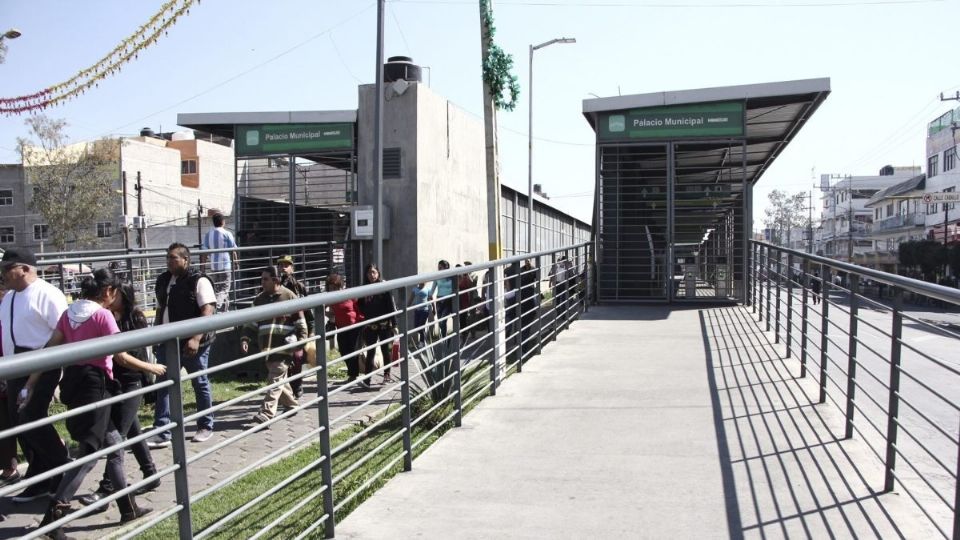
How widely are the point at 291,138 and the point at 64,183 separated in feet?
112

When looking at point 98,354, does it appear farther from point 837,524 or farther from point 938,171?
point 938,171

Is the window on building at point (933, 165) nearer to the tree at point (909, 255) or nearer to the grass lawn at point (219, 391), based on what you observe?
the tree at point (909, 255)

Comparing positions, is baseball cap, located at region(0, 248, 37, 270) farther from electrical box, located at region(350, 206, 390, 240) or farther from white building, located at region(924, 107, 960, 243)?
white building, located at region(924, 107, 960, 243)

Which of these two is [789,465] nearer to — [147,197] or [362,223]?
[362,223]

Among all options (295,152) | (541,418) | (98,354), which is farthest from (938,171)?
(98,354)

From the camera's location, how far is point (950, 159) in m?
61.4

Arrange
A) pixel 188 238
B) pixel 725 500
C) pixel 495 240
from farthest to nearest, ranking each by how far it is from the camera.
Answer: pixel 188 238 < pixel 495 240 < pixel 725 500

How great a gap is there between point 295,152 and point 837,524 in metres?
15.1

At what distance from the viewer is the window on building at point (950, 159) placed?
198 ft

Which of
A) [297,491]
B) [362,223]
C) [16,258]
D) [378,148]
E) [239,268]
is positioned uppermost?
[378,148]

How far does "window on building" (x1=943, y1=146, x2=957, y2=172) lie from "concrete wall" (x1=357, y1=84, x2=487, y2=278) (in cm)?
5554

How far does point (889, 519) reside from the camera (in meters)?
4.23

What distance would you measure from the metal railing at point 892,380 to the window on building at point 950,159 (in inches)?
2159

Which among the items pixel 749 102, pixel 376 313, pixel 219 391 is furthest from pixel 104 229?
pixel 376 313
